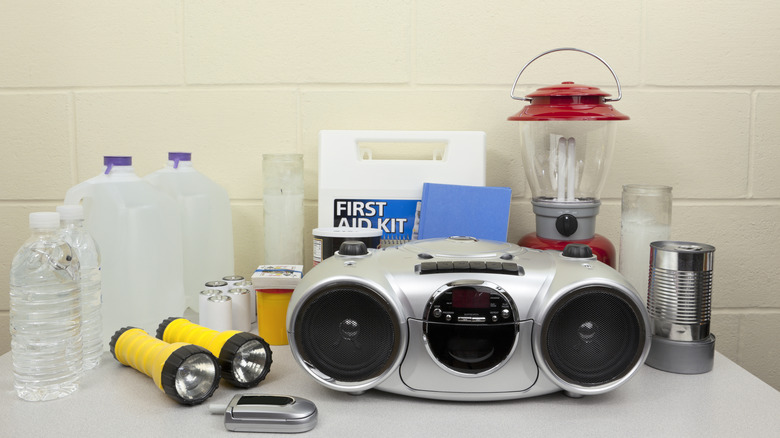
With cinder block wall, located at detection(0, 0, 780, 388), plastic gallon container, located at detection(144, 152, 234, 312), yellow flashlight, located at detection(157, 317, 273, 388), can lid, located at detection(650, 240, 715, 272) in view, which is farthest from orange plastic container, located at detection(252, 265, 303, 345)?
can lid, located at detection(650, 240, 715, 272)

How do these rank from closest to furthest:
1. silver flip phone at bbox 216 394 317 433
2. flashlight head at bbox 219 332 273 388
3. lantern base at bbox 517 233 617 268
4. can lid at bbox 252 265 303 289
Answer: silver flip phone at bbox 216 394 317 433 → flashlight head at bbox 219 332 273 388 → can lid at bbox 252 265 303 289 → lantern base at bbox 517 233 617 268

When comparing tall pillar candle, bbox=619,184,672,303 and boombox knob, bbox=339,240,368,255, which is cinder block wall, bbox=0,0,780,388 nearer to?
tall pillar candle, bbox=619,184,672,303

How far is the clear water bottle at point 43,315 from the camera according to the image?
79 cm

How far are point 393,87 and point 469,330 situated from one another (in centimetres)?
66

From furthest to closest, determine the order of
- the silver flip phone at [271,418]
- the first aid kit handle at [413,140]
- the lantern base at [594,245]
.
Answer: the first aid kit handle at [413,140] < the lantern base at [594,245] < the silver flip phone at [271,418]

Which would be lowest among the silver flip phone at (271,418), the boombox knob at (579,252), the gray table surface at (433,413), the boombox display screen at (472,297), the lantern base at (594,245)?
the gray table surface at (433,413)

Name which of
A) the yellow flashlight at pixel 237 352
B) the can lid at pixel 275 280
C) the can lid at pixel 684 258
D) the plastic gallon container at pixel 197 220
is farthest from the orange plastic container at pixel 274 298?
the can lid at pixel 684 258

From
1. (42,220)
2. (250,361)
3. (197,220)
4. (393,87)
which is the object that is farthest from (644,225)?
(42,220)

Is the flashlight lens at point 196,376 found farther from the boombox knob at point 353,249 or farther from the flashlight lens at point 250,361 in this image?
the boombox knob at point 353,249

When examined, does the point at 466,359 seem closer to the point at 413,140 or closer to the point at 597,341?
the point at 597,341

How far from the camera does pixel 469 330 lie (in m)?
0.74

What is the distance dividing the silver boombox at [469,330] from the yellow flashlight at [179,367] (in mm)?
119

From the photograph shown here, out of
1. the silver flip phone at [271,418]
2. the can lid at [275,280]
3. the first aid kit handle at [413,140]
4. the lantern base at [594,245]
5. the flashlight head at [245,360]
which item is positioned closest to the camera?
the silver flip phone at [271,418]

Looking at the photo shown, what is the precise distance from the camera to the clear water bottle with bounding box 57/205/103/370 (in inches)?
34.2
